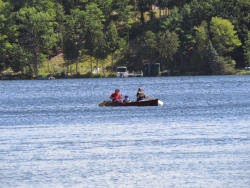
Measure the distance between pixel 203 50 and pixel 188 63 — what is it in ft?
23.2

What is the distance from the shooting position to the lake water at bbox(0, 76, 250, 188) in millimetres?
42250

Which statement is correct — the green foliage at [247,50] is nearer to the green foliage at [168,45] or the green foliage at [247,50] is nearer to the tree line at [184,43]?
the tree line at [184,43]

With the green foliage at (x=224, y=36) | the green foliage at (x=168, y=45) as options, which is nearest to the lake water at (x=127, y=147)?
the green foliage at (x=224, y=36)

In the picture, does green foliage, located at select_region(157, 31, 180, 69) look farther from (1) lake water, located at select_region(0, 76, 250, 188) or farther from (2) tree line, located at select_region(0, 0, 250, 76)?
(1) lake water, located at select_region(0, 76, 250, 188)

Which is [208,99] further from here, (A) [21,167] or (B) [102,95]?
(A) [21,167]

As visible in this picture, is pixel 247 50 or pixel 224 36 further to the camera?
pixel 224 36

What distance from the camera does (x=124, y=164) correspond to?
46.0 m

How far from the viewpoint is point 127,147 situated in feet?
171

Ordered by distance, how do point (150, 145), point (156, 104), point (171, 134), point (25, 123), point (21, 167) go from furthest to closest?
point (156, 104) → point (25, 123) → point (171, 134) → point (150, 145) → point (21, 167)

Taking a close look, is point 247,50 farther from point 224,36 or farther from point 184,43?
point 184,43

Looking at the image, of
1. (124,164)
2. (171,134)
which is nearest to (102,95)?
(171,134)

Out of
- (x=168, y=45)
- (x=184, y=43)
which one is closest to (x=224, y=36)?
(x=184, y=43)

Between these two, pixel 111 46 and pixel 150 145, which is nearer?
pixel 150 145

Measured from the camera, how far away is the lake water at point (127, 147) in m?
42.2
